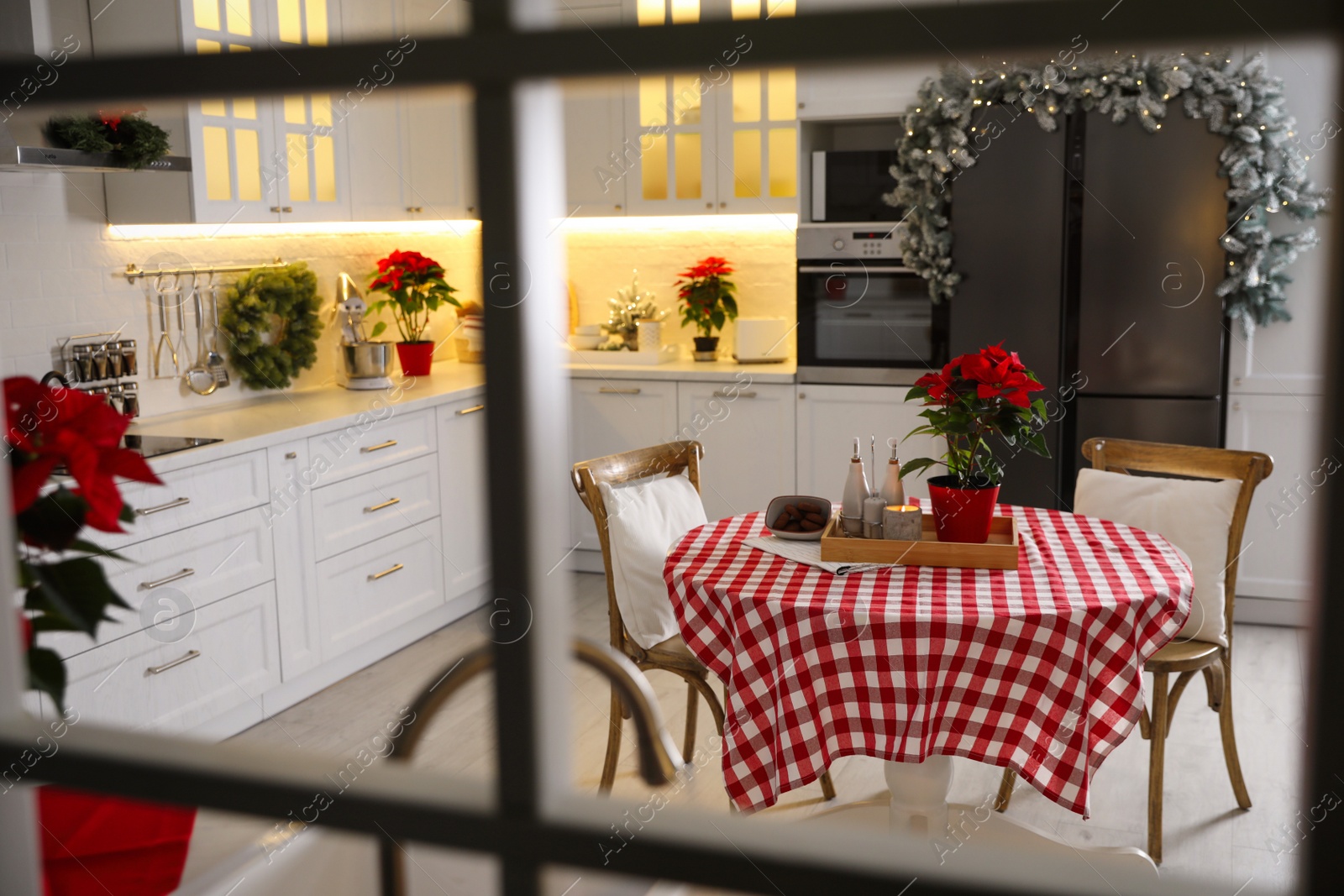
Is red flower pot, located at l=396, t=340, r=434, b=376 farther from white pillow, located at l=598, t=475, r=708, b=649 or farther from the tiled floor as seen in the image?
white pillow, located at l=598, t=475, r=708, b=649

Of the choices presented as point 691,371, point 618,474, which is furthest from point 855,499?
point 691,371

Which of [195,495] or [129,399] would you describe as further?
[129,399]

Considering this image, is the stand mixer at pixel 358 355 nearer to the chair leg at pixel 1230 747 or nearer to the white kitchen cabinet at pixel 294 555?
the white kitchen cabinet at pixel 294 555

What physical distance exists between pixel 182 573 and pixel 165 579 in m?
0.06

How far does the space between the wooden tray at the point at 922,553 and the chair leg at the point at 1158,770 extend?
51 centimetres

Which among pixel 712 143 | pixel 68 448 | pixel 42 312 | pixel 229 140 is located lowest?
pixel 68 448

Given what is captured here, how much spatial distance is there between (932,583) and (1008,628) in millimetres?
228

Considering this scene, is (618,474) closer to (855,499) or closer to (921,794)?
(855,499)

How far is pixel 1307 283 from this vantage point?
373 centimetres

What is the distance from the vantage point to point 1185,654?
249 cm

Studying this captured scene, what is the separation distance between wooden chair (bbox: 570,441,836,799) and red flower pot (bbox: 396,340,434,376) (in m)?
1.68

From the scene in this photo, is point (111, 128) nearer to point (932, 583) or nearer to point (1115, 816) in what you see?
point (932, 583)

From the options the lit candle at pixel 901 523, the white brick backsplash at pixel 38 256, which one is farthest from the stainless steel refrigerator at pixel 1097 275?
the white brick backsplash at pixel 38 256

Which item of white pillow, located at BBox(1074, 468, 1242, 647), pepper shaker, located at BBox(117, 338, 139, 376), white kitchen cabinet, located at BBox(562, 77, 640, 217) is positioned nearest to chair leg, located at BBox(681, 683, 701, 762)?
white pillow, located at BBox(1074, 468, 1242, 647)
